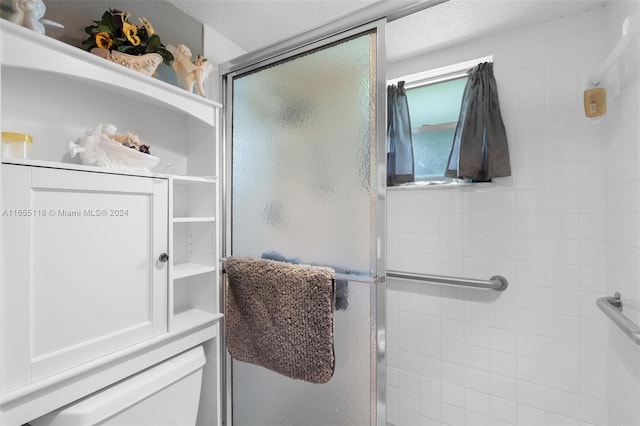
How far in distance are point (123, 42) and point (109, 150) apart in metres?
0.39

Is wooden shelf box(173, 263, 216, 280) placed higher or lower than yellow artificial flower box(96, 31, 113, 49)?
lower

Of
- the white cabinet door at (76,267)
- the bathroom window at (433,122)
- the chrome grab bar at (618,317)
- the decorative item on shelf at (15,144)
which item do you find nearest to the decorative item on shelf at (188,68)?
the white cabinet door at (76,267)

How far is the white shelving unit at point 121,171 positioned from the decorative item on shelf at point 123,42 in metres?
0.07

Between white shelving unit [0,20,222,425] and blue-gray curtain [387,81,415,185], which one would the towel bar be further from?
blue-gray curtain [387,81,415,185]

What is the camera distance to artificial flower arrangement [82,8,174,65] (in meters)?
1.03

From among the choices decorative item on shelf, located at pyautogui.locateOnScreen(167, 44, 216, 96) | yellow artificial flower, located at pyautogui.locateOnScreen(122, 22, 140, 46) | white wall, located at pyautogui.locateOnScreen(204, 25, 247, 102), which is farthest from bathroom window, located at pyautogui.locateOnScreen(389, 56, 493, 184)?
yellow artificial flower, located at pyautogui.locateOnScreen(122, 22, 140, 46)

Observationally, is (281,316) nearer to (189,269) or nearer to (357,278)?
(357,278)

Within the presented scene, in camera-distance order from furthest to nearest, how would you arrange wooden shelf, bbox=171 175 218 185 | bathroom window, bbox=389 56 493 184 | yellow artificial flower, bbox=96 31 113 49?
bathroom window, bbox=389 56 493 184, wooden shelf, bbox=171 175 218 185, yellow artificial flower, bbox=96 31 113 49

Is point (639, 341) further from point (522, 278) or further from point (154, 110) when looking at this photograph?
point (154, 110)

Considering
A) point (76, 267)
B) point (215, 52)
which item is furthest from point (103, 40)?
point (76, 267)

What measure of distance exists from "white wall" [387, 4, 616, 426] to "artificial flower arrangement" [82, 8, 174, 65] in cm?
139

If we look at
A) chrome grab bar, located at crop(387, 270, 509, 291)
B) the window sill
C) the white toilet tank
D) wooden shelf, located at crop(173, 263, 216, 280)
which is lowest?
the white toilet tank

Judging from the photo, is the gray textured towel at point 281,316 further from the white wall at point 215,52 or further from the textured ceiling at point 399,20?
the textured ceiling at point 399,20

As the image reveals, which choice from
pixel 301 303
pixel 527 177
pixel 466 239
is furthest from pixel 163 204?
pixel 527 177
